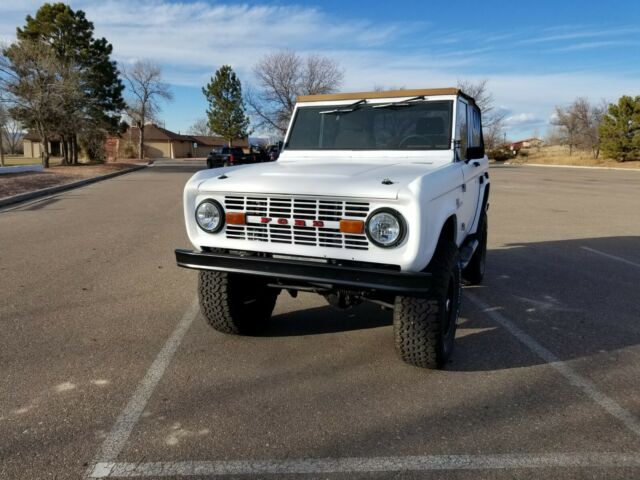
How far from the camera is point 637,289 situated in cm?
602

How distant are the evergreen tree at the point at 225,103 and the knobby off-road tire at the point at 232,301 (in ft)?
220

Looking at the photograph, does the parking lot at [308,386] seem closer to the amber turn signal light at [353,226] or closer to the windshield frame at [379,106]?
the amber turn signal light at [353,226]

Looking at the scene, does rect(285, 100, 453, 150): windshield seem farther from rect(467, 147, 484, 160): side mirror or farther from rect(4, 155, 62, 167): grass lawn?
rect(4, 155, 62, 167): grass lawn

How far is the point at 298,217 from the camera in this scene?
3.44m

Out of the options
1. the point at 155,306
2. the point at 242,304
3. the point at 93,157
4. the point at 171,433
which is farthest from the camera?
the point at 93,157

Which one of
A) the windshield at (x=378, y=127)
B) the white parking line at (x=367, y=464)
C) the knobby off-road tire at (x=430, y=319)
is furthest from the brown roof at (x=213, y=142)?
the white parking line at (x=367, y=464)

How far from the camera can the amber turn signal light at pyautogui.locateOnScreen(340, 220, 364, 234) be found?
328 centimetres

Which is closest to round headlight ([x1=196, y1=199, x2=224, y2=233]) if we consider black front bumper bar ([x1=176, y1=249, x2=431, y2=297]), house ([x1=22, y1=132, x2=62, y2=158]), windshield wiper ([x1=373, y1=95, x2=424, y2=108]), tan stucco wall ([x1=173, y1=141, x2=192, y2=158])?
Result: black front bumper bar ([x1=176, y1=249, x2=431, y2=297])

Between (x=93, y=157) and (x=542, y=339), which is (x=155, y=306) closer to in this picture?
(x=542, y=339)

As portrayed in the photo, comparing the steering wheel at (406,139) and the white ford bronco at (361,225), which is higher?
the steering wheel at (406,139)

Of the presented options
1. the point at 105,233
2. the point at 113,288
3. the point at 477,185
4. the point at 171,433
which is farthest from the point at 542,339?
the point at 105,233

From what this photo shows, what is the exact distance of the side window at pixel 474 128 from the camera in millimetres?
5386

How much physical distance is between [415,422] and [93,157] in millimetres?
46976

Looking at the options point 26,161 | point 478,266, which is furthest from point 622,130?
point 26,161
